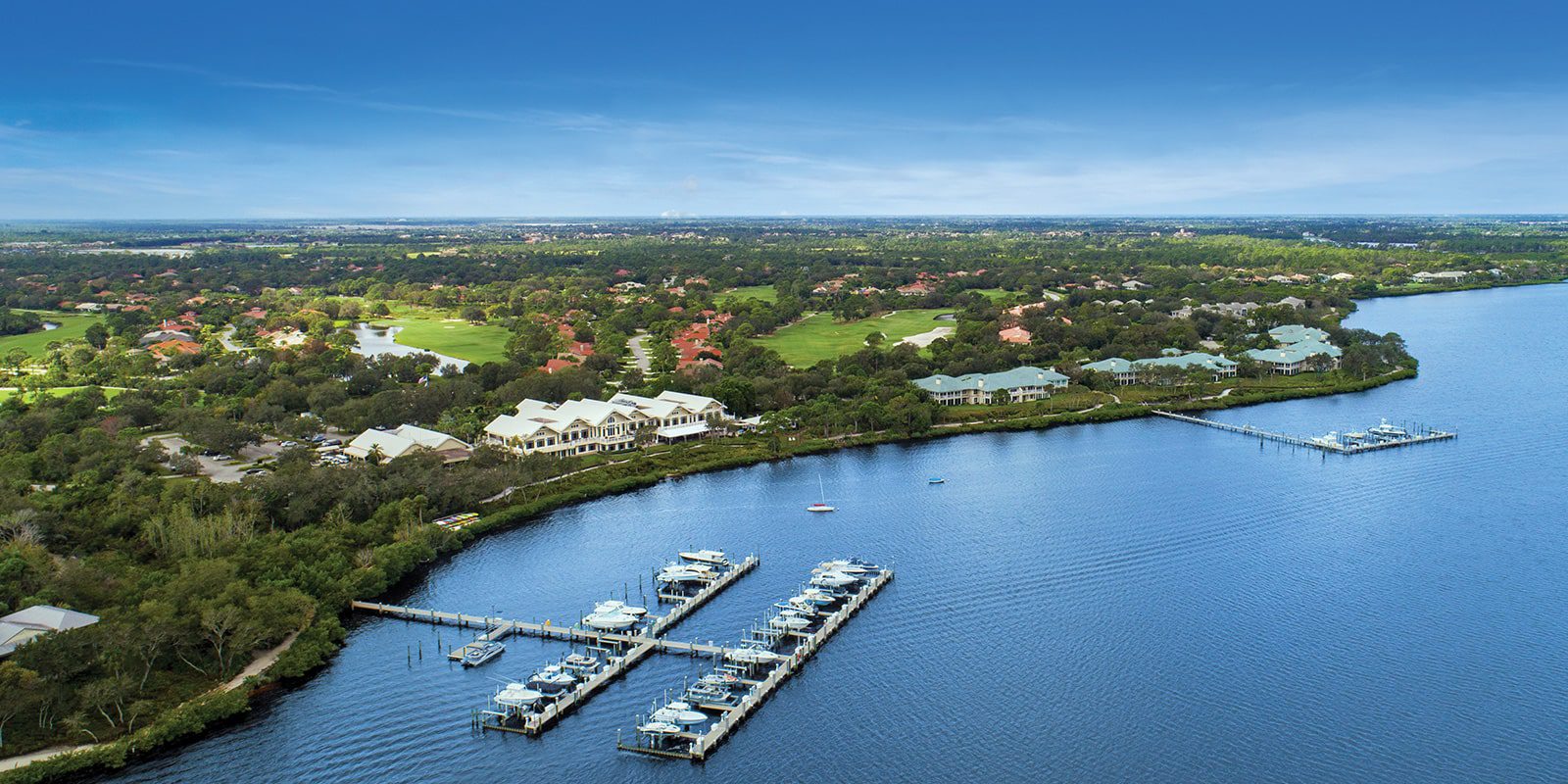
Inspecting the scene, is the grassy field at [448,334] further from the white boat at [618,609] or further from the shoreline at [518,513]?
the white boat at [618,609]

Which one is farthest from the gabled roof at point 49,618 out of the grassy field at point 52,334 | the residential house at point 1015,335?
the residential house at point 1015,335

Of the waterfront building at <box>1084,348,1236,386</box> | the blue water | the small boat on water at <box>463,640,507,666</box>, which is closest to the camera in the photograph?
the blue water

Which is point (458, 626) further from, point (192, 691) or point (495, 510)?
point (495, 510)

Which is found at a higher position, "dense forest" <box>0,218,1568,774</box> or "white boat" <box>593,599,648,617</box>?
→ "dense forest" <box>0,218,1568,774</box>

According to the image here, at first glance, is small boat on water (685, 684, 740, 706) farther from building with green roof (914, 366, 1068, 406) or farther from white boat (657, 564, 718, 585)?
building with green roof (914, 366, 1068, 406)

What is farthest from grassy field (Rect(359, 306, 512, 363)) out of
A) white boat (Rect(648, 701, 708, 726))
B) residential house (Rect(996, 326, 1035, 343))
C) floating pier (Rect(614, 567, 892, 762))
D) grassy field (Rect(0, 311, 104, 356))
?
white boat (Rect(648, 701, 708, 726))

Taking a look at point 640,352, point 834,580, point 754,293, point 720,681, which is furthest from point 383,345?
point 720,681
